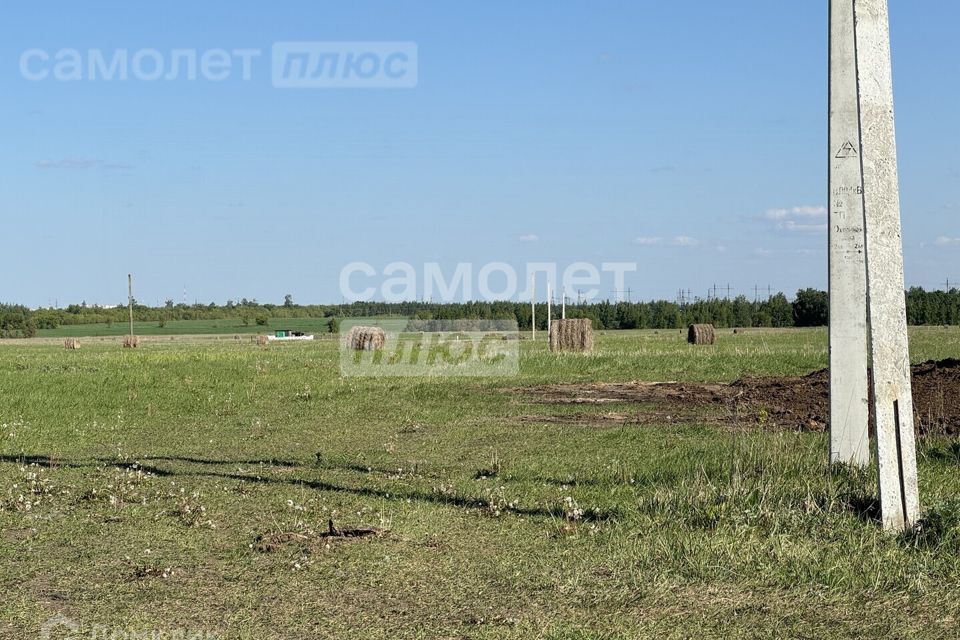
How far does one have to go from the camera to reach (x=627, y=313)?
122125 millimetres

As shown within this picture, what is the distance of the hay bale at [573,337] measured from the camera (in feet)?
120

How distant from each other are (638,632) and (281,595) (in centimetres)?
196

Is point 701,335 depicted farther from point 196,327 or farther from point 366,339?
point 196,327

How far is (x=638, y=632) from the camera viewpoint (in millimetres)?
4930

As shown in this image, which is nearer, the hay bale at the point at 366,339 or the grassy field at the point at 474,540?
the grassy field at the point at 474,540

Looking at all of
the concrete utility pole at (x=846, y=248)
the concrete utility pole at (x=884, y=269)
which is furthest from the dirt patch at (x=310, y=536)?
the concrete utility pole at (x=846, y=248)

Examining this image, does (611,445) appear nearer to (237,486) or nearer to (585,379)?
(237,486)

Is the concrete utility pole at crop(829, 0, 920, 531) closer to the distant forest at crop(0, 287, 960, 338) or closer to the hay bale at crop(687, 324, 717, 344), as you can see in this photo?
the hay bale at crop(687, 324, 717, 344)

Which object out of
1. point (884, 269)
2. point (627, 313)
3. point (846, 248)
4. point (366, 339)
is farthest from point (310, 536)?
point (627, 313)

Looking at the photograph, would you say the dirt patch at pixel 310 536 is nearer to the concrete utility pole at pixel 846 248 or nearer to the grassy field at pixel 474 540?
the grassy field at pixel 474 540

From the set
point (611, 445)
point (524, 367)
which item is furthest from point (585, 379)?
point (611, 445)

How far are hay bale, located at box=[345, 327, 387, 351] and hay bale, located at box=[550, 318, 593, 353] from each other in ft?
25.2

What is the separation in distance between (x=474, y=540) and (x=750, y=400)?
10.1 metres

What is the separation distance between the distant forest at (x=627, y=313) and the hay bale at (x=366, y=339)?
51.3 metres
